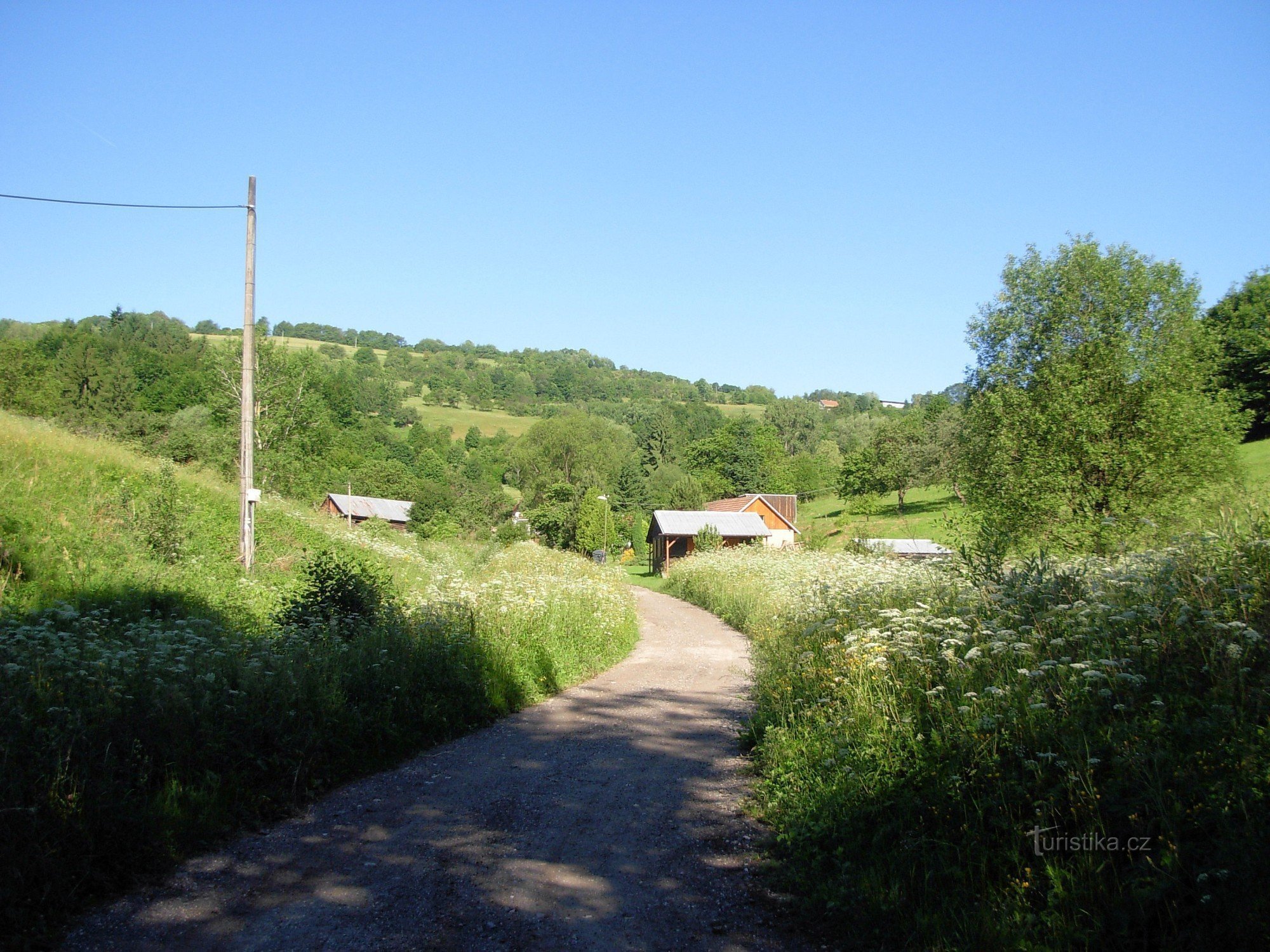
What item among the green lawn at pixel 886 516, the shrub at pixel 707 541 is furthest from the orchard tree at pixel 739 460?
the shrub at pixel 707 541

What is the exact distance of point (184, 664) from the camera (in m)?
6.34

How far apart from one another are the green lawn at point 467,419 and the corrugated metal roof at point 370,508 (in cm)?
5026

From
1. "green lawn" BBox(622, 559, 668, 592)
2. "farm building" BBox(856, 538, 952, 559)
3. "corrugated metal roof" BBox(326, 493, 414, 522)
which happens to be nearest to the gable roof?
"green lawn" BBox(622, 559, 668, 592)

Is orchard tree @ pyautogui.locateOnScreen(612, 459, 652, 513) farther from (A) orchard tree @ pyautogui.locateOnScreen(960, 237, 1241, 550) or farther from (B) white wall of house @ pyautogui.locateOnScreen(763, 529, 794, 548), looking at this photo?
(A) orchard tree @ pyautogui.locateOnScreen(960, 237, 1241, 550)

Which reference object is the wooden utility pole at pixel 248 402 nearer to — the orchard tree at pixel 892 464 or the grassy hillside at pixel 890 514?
the grassy hillside at pixel 890 514

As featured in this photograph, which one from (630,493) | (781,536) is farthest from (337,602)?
(630,493)

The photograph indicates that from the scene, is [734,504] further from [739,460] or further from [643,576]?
[739,460]

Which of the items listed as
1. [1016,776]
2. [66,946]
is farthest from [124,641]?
[1016,776]

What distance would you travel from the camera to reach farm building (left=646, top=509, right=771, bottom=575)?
55.2 m

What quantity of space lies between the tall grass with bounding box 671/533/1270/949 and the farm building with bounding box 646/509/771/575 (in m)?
47.3

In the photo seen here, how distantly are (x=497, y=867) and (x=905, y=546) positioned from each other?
33680 mm

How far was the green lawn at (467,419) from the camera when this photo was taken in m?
124

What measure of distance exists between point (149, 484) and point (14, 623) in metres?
9.10

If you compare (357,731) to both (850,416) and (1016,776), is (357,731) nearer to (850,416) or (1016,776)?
(1016,776)
